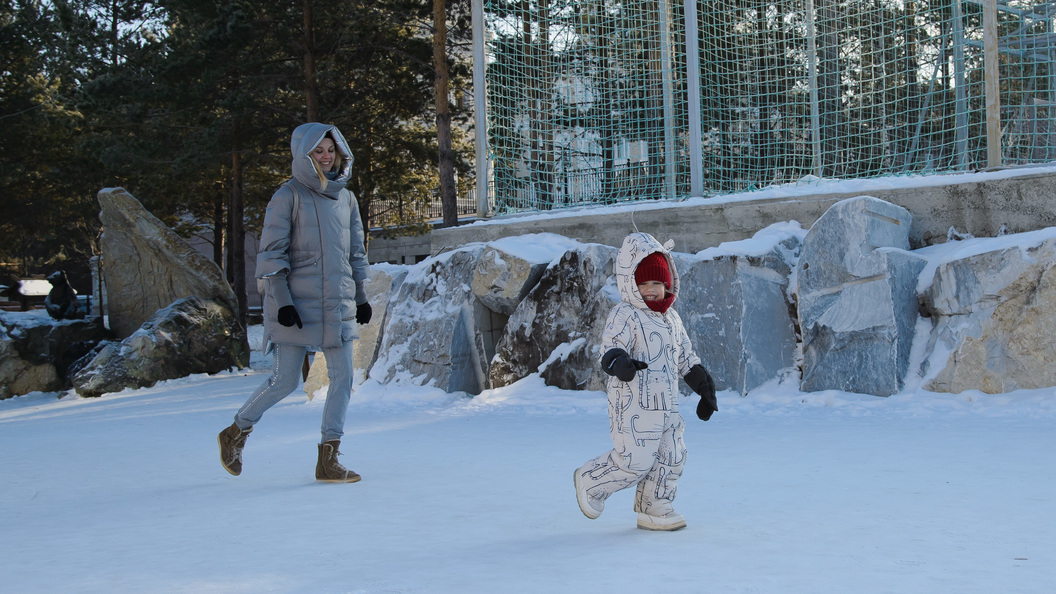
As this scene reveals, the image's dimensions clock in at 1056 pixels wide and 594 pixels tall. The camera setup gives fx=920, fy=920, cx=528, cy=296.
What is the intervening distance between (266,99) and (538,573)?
1567cm

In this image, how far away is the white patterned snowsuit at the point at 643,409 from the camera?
360 cm

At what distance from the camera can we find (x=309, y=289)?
16.1 feet

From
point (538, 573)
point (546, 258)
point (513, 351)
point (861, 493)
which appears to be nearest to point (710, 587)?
point (538, 573)

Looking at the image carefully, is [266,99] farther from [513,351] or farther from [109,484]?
[109,484]

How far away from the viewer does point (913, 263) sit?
24.4ft

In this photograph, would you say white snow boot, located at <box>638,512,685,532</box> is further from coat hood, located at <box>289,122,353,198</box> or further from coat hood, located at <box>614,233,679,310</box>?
coat hood, located at <box>289,122,353,198</box>

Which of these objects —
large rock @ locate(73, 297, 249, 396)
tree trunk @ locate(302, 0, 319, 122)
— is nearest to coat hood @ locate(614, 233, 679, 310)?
large rock @ locate(73, 297, 249, 396)

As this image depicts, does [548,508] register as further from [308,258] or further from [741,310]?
[741,310]

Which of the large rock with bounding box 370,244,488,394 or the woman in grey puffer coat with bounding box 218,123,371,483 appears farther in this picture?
the large rock with bounding box 370,244,488,394

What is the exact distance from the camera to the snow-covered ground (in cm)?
299

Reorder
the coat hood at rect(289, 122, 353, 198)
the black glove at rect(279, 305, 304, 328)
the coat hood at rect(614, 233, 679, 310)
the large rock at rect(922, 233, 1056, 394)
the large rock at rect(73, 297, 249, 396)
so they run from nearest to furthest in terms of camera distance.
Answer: the coat hood at rect(614, 233, 679, 310) → the black glove at rect(279, 305, 304, 328) → the coat hood at rect(289, 122, 353, 198) → the large rock at rect(922, 233, 1056, 394) → the large rock at rect(73, 297, 249, 396)

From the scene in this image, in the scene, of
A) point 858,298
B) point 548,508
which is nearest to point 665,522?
point 548,508

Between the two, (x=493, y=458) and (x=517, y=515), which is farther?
(x=493, y=458)

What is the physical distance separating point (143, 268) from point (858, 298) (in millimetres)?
11300
